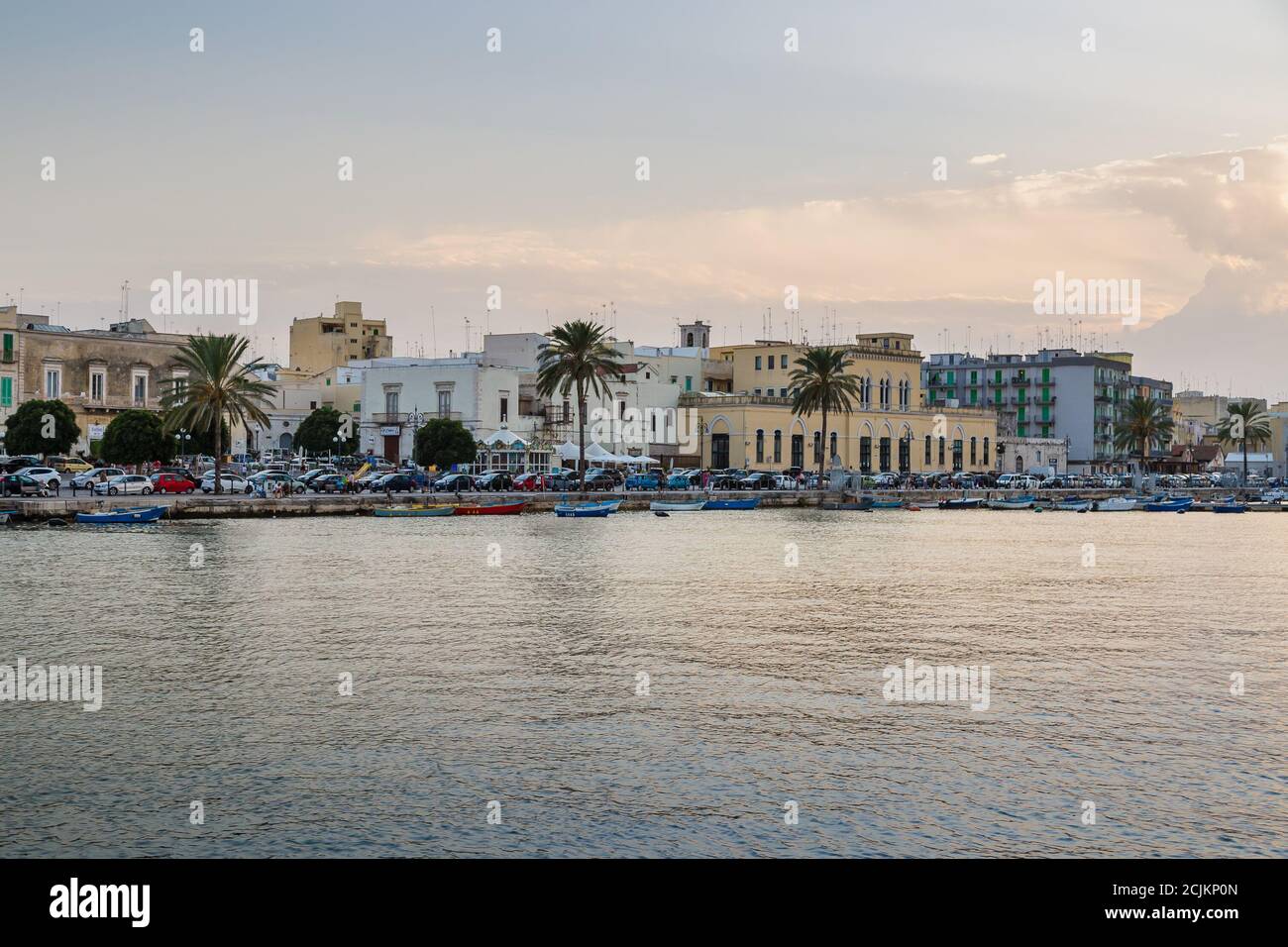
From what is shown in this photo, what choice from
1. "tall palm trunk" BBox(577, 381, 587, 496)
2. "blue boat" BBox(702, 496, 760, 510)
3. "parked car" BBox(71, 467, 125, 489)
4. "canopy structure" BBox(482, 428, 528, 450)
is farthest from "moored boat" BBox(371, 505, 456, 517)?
"blue boat" BBox(702, 496, 760, 510)

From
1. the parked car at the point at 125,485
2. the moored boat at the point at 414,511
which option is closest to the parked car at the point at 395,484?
the moored boat at the point at 414,511

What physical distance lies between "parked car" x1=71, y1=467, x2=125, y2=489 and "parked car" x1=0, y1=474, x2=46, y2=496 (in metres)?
3.36

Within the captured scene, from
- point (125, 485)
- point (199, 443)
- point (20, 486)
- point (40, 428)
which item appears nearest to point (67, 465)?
point (40, 428)

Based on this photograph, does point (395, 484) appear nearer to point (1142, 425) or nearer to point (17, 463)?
point (17, 463)

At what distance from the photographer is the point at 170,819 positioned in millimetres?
19531

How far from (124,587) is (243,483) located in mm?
37134

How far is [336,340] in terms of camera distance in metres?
167

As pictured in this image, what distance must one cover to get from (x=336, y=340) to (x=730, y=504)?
277 feet

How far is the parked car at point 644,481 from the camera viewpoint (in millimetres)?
99750

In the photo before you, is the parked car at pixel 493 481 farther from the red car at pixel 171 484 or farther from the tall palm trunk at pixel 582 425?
the red car at pixel 171 484

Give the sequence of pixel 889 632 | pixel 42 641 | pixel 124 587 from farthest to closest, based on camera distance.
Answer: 1. pixel 124 587
2. pixel 889 632
3. pixel 42 641

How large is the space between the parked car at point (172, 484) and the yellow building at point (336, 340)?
85.2 metres

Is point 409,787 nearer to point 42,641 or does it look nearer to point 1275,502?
point 42,641
